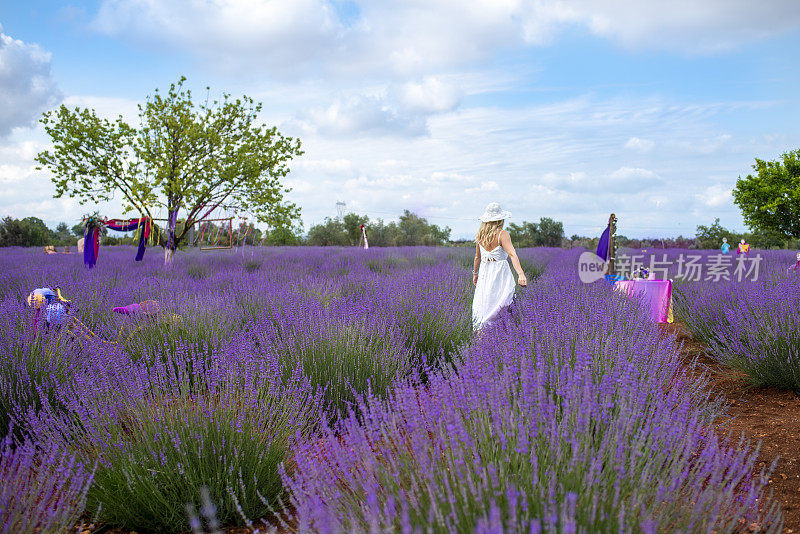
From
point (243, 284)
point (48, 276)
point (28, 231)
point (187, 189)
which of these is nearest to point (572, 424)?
point (243, 284)

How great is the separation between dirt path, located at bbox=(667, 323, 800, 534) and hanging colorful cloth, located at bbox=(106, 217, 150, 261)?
9508mm

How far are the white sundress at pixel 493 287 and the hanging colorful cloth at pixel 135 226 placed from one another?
7444 millimetres

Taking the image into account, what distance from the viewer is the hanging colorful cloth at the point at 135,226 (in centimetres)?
955

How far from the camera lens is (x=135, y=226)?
1002cm

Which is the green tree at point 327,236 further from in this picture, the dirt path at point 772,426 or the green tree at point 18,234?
the dirt path at point 772,426

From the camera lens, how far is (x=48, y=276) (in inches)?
280

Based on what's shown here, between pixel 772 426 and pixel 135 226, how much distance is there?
10166 mm

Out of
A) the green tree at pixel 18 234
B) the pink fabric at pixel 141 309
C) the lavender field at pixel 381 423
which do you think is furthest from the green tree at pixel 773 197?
the green tree at pixel 18 234

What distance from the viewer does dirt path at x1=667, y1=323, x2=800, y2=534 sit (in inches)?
103

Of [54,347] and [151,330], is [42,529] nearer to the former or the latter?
[54,347]

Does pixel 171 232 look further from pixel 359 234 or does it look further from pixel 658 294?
pixel 359 234

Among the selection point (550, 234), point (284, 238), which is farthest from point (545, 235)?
point (284, 238)

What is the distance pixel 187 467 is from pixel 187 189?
9.24 metres

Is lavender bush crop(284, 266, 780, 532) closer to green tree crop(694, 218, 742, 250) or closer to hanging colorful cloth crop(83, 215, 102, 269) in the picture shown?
hanging colorful cloth crop(83, 215, 102, 269)
